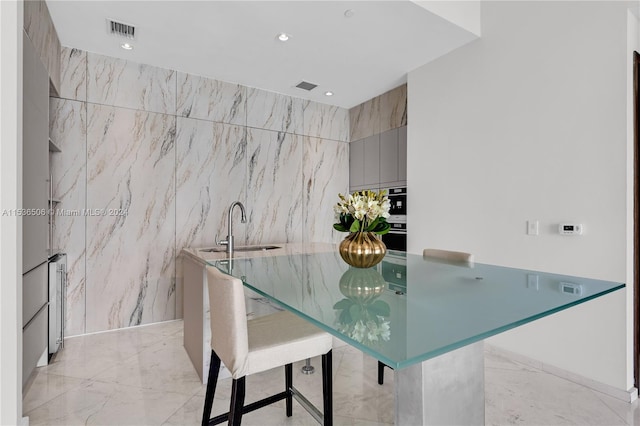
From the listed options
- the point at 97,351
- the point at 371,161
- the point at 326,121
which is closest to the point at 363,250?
the point at 97,351

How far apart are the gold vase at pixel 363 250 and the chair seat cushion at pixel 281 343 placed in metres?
0.39

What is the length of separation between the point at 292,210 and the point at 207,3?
2.62 m

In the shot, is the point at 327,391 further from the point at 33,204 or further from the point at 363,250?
the point at 33,204

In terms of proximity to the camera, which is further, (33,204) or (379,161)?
(379,161)

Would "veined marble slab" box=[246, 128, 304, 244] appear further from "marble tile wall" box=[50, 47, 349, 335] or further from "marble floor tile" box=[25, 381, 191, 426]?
"marble floor tile" box=[25, 381, 191, 426]

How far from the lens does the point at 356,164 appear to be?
196 inches

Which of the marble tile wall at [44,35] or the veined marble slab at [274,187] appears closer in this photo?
the marble tile wall at [44,35]

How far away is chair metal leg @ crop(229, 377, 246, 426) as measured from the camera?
1.32m

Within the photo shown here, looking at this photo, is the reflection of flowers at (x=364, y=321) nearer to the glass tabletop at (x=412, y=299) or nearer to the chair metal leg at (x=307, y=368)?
the glass tabletop at (x=412, y=299)

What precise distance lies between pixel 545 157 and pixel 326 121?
2.99 meters

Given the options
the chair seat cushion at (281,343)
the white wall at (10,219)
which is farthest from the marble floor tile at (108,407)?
the chair seat cushion at (281,343)

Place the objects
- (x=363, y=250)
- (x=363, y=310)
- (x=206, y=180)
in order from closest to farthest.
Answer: (x=363, y=310)
(x=363, y=250)
(x=206, y=180)

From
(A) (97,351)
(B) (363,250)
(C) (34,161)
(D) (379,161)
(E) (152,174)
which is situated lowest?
(A) (97,351)

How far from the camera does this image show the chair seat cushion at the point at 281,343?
52.9 inches
